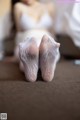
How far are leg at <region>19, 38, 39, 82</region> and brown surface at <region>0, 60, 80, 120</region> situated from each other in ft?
0.23

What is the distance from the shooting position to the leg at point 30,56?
1073 mm

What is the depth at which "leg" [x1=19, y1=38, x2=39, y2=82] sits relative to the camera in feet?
3.52

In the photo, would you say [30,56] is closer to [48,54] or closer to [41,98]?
[48,54]

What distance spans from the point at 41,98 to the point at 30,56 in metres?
0.20

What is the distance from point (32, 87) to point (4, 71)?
37 centimetres

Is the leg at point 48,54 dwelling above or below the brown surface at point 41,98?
above

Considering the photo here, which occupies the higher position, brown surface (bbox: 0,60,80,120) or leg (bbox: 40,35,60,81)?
leg (bbox: 40,35,60,81)

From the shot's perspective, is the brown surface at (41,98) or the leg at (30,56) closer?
the brown surface at (41,98)

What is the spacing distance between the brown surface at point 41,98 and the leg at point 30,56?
0.23 ft

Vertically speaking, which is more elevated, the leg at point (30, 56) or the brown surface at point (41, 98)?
the leg at point (30, 56)

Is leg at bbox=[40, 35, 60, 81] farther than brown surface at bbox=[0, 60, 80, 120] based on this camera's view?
Yes

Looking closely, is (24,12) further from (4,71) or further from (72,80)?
(72,80)

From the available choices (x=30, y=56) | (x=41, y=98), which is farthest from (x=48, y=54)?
(x=41, y=98)

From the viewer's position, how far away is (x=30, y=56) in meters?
1.08
